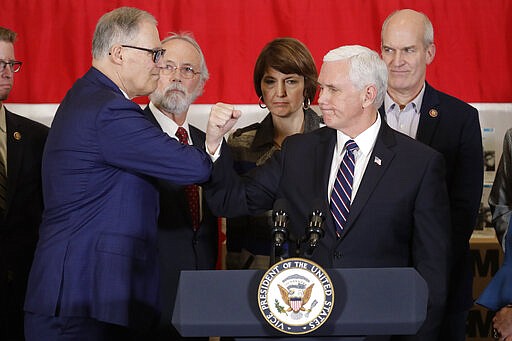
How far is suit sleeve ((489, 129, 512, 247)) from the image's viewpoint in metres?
2.92

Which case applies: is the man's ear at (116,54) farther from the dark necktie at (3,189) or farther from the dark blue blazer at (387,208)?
the dark necktie at (3,189)

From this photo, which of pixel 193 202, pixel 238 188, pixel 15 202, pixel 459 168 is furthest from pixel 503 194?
pixel 15 202

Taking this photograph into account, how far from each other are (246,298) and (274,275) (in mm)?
86

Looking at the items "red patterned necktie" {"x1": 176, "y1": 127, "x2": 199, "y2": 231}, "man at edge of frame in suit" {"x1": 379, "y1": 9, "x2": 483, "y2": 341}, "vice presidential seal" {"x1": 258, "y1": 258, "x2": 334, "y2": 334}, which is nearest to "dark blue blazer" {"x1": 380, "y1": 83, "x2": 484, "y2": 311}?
"man at edge of frame in suit" {"x1": 379, "y1": 9, "x2": 483, "y2": 341}

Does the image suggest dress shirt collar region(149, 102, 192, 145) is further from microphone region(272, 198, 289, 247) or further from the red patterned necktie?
microphone region(272, 198, 289, 247)

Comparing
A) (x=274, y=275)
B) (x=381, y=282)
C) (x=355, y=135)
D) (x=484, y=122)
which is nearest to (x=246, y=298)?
(x=274, y=275)

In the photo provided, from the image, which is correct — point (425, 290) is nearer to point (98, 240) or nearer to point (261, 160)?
point (98, 240)

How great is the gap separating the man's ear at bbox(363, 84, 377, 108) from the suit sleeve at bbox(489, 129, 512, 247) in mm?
717

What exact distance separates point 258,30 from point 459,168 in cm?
155

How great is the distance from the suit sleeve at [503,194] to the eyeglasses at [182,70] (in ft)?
4.05

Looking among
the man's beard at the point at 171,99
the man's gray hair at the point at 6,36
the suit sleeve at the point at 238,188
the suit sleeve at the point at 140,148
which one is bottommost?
the suit sleeve at the point at 238,188

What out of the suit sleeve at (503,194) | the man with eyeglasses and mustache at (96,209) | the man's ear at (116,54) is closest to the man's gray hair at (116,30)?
the man's ear at (116,54)

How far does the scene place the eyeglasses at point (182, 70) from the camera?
3.22m

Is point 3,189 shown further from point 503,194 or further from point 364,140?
point 503,194
